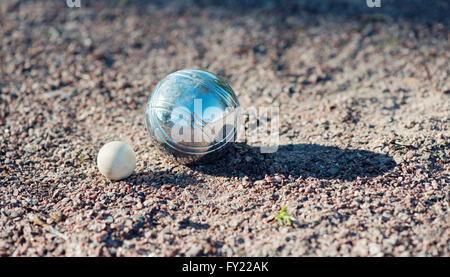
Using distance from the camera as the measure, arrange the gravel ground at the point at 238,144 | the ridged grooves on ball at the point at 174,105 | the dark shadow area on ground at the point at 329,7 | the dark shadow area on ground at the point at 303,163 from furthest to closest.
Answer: the dark shadow area on ground at the point at 329,7 → the dark shadow area on ground at the point at 303,163 → the ridged grooves on ball at the point at 174,105 → the gravel ground at the point at 238,144

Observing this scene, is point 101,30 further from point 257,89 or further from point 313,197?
point 313,197

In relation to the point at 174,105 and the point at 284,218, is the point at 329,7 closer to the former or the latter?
the point at 174,105

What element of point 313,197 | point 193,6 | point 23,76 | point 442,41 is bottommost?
point 313,197

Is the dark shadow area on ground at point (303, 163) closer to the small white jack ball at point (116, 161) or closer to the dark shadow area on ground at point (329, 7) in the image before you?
the small white jack ball at point (116, 161)

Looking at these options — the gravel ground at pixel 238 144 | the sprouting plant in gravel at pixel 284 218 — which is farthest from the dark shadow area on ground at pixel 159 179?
the sprouting plant in gravel at pixel 284 218

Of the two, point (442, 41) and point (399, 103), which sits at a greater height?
point (442, 41)

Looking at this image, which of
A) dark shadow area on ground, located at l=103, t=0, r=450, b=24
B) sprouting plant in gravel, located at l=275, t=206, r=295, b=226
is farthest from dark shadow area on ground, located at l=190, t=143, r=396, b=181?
dark shadow area on ground, located at l=103, t=0, r=450, b=24

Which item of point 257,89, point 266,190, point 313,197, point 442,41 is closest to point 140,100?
point 257,89
